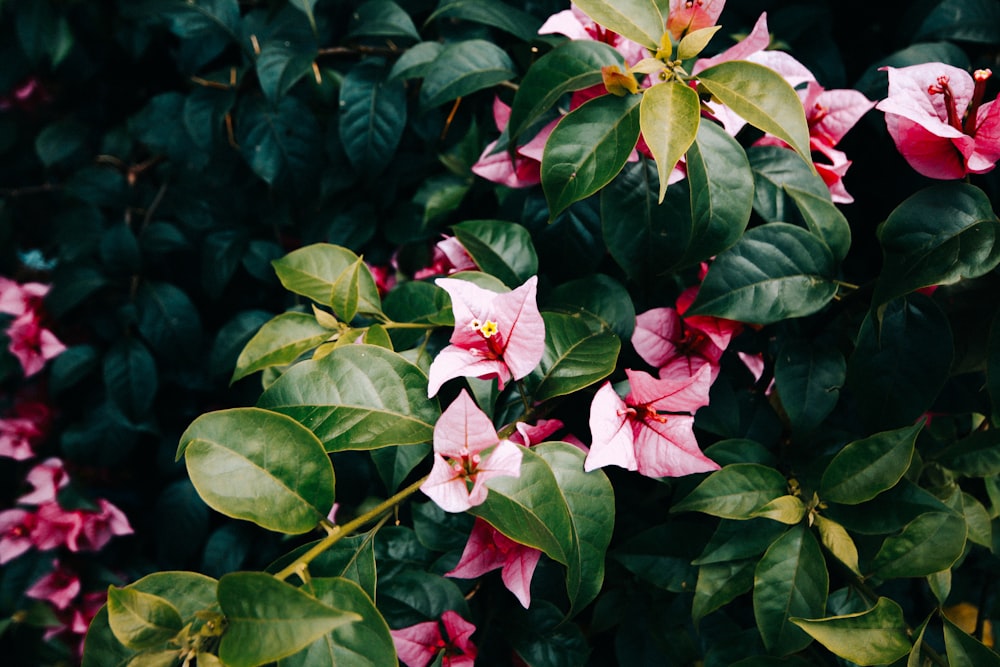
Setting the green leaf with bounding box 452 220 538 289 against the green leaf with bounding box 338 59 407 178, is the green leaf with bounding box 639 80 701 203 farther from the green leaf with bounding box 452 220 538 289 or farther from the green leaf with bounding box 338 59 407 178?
the green leaf with bounding box 338 59 407 178

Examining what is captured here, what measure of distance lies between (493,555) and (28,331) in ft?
3.49

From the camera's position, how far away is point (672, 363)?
2.32 feet

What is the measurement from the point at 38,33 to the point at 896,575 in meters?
1.52

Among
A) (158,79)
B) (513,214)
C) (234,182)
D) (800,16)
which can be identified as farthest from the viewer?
(158,79)

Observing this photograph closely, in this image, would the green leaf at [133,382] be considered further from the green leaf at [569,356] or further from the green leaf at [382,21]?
the green leaf at [569,356]

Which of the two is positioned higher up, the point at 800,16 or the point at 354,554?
the point at 800,16

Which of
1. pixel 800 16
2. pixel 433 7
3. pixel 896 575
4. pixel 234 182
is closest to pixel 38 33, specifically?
pixel 234 182

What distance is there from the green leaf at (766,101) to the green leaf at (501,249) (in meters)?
0.24

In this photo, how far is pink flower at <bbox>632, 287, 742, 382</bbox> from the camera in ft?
2.25

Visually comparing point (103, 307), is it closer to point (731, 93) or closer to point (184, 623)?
point (184, 623)

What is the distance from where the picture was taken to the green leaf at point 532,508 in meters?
0.51

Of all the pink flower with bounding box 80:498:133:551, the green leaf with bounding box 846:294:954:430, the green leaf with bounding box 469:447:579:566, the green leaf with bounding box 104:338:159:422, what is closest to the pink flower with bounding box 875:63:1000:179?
the green leaf with bounding box 846:294:954:430

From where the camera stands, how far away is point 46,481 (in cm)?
122

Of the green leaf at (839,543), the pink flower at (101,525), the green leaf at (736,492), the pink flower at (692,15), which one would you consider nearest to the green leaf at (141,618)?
the green leaf at (736,492)
